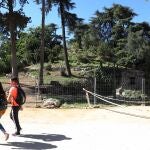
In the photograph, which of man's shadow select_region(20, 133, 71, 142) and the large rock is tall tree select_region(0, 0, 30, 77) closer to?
the large rock

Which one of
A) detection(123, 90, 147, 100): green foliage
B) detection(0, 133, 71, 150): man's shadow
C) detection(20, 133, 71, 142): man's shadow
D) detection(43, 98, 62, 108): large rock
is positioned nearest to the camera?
detection(0, 133, 71, 150): man's shadow

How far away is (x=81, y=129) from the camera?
14.7 m

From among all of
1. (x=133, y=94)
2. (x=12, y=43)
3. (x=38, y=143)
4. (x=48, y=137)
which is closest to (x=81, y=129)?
(x=48, y=137)

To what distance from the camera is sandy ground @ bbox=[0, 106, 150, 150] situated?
11922 millimetres

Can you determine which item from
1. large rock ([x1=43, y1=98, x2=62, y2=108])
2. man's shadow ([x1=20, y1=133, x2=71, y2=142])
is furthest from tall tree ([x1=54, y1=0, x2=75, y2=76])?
man's shadow ([x1=20, y1=133, x2=71, y2=142])

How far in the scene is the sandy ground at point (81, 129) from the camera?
469 inches

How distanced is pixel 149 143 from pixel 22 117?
7.17 m

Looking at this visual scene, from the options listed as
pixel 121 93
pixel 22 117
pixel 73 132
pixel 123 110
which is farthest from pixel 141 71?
pixel 73 132

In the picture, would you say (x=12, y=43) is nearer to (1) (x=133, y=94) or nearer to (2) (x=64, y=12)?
(1) (x=133, y=94)

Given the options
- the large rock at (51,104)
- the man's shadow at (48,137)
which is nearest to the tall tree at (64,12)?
the large rock at (51,104)

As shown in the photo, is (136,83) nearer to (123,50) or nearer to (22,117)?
(123,50)

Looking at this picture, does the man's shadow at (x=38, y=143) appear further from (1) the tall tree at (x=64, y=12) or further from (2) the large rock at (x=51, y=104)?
(1) the tall tree at (x=64, y=12)

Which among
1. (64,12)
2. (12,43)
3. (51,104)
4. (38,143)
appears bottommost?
(38,143)

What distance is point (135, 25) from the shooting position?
4925cm
